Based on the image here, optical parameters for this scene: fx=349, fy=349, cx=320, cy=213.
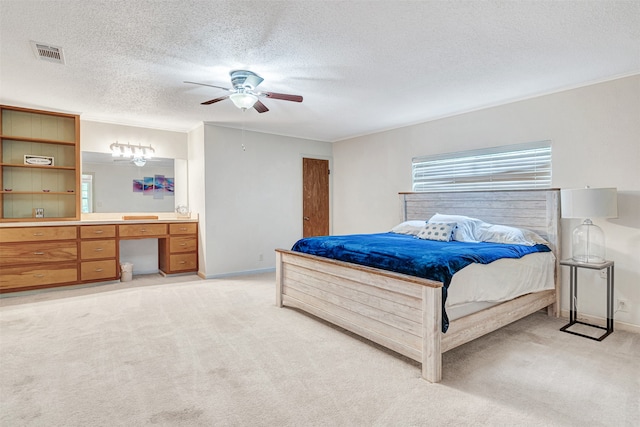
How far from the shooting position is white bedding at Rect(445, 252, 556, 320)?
8.46 ft

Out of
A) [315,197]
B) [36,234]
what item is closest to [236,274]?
[315,197]

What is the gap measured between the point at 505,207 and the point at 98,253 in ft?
17.8

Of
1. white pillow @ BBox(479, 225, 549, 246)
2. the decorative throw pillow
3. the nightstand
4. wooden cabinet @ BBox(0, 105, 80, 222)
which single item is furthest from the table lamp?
wooden cabinet @ BBox(0, 105, 80, 222)

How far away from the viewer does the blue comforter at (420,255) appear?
2480 millimetres

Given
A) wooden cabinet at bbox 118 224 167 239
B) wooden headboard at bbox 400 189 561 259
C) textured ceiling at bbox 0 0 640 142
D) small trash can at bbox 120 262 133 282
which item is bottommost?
small trash can at bbox 120 262 133 282

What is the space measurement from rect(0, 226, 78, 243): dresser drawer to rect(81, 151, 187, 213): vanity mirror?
0.61m

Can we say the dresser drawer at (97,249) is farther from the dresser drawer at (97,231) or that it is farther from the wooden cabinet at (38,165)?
the wooden cabinet at (38,165)

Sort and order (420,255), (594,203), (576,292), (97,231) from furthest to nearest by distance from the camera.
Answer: (97,231) < (576,292) < (594,203) < (420,255)

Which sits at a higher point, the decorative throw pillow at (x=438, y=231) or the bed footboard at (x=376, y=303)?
the decorative throw pillow at (x=438, y=231)

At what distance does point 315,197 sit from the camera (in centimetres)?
672

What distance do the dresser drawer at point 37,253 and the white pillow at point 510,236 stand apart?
522 centimetres

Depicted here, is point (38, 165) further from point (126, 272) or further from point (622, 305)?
point (622, 305)

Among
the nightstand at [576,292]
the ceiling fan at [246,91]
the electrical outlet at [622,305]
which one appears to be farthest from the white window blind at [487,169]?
the ceiling fan at [246,91]

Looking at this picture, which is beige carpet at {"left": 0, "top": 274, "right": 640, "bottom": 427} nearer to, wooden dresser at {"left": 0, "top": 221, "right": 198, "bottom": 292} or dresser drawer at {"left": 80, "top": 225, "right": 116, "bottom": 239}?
wooden dresser at {"left": 0, "top": 221, "right": 198, "bottom": 292}
